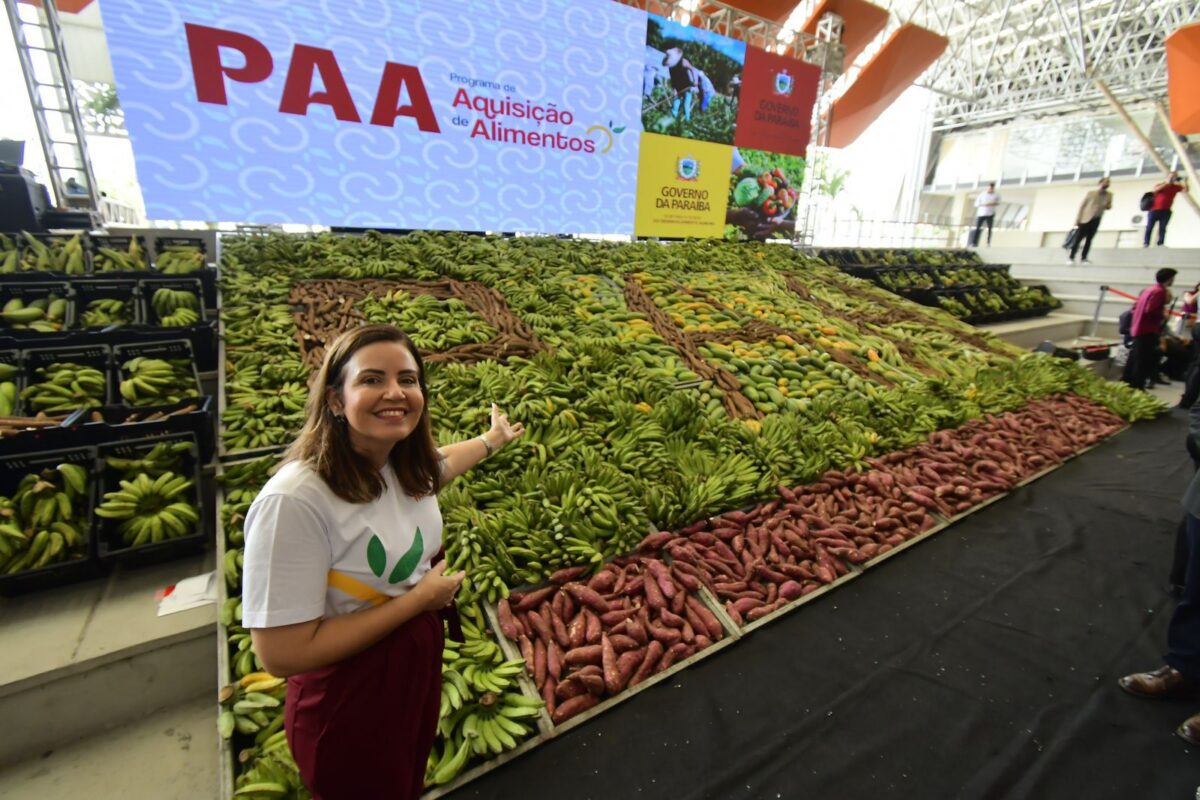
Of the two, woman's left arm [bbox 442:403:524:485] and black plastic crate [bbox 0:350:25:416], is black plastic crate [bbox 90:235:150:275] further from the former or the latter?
woman's left arm [bbox 442:403:524:485]

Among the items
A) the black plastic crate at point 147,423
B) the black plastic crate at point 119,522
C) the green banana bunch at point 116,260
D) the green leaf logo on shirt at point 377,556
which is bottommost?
the black plastic crate at point 119,522

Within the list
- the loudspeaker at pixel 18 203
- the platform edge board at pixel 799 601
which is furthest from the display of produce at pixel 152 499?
the loudspeaker at pixel 18 203

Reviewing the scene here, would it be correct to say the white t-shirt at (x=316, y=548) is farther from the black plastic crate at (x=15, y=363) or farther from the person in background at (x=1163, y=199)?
the person in background at (x=1163, y=199)

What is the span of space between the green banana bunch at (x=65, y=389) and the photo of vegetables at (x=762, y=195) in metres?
8.99

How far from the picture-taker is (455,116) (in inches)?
262

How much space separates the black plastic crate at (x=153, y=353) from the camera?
119 inches

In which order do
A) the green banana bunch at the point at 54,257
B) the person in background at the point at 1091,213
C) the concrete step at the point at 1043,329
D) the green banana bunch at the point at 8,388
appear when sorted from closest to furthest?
the green banana bunch at the point at 8,388 → the green banana bunch at the point at 54,257 → the concrete step at the point at 1043,329 → the person in background at the point at 1091,213

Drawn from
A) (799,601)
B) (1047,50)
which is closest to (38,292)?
(799,601)

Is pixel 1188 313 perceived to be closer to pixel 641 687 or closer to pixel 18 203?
pixel 641 687

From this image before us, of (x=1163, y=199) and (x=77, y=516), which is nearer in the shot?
(x=77, y=516)

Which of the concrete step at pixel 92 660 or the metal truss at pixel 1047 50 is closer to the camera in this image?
the concrete step at pixel 92 660

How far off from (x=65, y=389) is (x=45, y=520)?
1.07m

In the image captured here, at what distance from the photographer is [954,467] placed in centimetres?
376

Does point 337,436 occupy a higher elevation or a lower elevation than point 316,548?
higher
